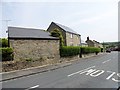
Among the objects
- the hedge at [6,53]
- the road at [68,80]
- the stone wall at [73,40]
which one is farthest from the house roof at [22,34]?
the stone wall at [73,40]

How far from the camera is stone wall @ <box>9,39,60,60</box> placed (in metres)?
24.9

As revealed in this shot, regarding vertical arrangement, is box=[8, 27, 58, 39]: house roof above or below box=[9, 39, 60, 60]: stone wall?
above

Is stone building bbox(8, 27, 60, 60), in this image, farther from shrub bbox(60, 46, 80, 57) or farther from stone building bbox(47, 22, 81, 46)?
stone building bbox(47, 22, 81, 46)

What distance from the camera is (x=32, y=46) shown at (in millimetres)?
27266

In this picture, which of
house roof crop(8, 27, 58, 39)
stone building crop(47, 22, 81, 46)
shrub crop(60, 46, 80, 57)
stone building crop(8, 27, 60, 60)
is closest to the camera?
stone building crop(8, 27, 60, 60)

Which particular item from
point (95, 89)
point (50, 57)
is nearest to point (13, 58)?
point (50, 57)

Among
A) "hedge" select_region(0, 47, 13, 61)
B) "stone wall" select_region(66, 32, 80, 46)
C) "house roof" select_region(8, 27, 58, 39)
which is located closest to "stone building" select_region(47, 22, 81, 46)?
"stone wall" select_region(66, 32, 80, 46)

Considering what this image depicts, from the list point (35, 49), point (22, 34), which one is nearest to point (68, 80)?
point (35, 49)

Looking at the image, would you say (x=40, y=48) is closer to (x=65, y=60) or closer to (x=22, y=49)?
(x=22, y=49)

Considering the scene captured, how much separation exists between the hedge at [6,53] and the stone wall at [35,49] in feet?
5.34

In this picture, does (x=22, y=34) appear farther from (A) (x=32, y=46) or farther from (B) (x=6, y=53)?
(B) (x=6, y=53)

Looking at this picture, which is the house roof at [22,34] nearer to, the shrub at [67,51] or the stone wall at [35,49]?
the stone wall at [35,49]

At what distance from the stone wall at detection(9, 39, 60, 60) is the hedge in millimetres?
1627

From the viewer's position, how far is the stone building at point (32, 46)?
2494 centimetres
